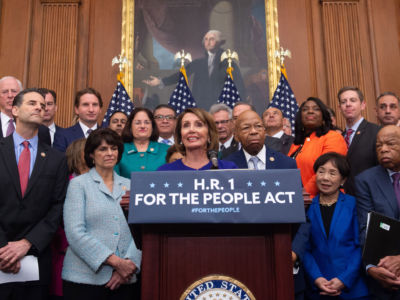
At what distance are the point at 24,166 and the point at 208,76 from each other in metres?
4.46

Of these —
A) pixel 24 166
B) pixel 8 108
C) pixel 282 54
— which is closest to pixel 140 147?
pixel 24 166

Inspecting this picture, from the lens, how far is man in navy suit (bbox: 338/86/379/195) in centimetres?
382

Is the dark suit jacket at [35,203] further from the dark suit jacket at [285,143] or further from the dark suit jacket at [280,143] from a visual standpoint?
the dark suit jacket at [285,143]

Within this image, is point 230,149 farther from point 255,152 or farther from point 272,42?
point 272,42

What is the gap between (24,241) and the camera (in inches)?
113

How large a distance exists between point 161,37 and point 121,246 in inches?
199

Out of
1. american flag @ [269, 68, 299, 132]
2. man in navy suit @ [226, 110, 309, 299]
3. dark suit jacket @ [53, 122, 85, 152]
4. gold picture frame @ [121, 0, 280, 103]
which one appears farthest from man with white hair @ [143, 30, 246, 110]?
man in navy suit @ [226, 110, 309, 299]

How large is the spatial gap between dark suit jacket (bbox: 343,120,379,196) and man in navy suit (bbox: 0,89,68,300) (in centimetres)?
234

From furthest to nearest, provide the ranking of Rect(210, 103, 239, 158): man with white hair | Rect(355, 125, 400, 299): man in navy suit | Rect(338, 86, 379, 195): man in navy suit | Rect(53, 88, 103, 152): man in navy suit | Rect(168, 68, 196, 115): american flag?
Rect(168, 68, 196, 115): american flag
Rect(210, 103, 239, 158): man with white hair
Rect(53, 88, 103, 152): man in navy suit
Rect(338, 86, 379, 195): man in navy suit
Rect(355, 125, 400, 299): man in navy suit

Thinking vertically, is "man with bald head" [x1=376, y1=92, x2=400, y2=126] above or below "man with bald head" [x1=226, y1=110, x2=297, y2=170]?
above

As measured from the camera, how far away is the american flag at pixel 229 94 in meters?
6.80

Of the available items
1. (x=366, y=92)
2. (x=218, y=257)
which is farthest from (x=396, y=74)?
(x=218, y=257)

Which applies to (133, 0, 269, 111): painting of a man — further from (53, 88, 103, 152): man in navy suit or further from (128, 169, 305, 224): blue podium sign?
(128, 169, 305, 224): blue podium sign

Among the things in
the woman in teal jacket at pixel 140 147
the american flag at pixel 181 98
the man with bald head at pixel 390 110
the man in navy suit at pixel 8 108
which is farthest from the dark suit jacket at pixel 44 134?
the man with bald head at pixel 390 110
